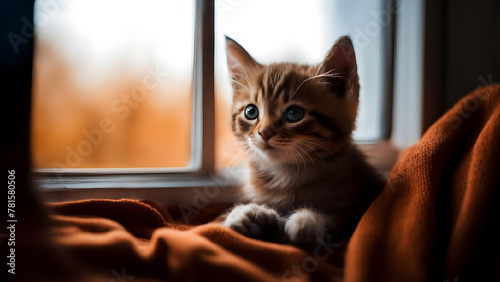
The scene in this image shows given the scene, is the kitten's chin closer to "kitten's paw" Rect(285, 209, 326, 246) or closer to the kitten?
the kitten

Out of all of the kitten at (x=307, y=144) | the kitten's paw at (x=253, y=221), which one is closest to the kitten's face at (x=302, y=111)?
the kitten at (x=307, y=144)

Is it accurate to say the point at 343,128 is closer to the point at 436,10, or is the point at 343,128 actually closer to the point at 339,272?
the point at 339,272

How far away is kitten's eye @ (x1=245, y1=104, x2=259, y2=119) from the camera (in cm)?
100

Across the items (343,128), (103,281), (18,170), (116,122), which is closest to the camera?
(103,281)

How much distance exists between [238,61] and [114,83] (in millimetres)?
466

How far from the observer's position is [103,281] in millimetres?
631

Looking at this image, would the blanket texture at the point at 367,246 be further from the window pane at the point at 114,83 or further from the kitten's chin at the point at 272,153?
the window pane at the point at 114,83

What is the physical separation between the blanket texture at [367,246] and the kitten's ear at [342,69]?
0.29m

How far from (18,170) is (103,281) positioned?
0.35m

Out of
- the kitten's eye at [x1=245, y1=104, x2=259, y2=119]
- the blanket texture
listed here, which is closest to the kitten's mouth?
the kitten's eye at [x1=245, y1=104, x2=259, y2=119]

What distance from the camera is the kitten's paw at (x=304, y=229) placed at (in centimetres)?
72

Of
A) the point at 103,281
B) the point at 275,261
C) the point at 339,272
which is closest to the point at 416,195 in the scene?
the point at 339,272

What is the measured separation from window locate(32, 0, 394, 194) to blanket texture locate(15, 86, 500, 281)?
39 cm

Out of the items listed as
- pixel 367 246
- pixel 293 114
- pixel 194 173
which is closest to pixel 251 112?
pixel 293 114
